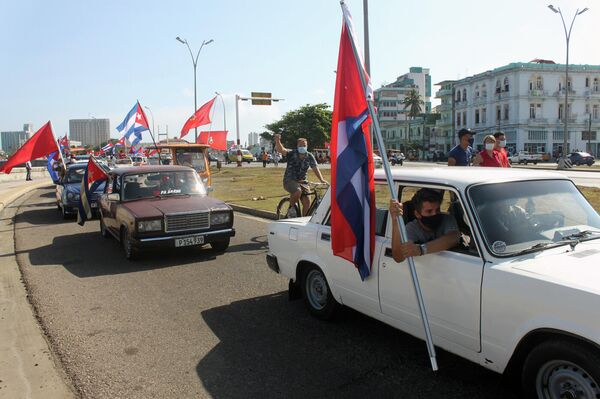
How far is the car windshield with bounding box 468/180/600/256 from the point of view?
130 inches

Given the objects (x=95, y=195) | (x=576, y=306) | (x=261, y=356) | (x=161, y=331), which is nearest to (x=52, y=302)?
(x=161, y=331)

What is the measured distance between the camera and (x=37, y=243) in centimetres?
1001

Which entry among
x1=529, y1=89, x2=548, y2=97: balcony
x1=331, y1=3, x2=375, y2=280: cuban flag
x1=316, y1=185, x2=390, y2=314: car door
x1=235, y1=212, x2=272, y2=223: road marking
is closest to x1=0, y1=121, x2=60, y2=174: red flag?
x1=235, y1=212, x2=272, y2=223: road marking

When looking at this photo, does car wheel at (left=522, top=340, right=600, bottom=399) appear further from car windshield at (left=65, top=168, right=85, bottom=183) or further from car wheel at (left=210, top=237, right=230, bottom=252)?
car windshield at (left=65, top=168, right=85, bottom=183)

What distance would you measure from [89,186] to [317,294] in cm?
734

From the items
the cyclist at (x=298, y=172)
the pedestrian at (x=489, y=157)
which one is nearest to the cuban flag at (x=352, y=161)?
the pedestrian at (x=489, y=157)

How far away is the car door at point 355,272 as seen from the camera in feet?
13.4

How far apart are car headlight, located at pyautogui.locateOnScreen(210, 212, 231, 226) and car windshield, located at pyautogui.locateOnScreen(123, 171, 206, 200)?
1.16m

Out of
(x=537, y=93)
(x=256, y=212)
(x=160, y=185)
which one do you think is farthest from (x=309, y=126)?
(x=160, y=185)

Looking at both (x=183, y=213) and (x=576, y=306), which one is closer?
(x=576, y=306)

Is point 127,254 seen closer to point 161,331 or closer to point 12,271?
point 12,271

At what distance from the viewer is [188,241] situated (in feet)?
25.6

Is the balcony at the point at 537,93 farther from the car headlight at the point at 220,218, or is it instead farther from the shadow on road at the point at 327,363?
Result: the shadow on road at the point at 327,363

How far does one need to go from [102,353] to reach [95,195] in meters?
10.1
